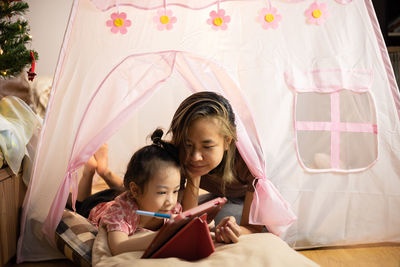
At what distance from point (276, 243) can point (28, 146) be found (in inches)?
43.6

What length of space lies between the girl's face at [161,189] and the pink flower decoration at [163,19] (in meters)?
0.57

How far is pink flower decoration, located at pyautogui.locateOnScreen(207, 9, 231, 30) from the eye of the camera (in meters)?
1.66

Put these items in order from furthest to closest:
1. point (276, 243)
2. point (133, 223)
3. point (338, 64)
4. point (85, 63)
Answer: point (338, 64) → point (85, 63) → point (133, 223) → point (276, 243)

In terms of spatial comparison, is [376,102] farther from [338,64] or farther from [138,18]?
[138,18]

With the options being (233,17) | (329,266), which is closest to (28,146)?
(233,17)

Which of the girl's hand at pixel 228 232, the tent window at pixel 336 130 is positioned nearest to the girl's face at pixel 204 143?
the girl's hand at pixel 228 232

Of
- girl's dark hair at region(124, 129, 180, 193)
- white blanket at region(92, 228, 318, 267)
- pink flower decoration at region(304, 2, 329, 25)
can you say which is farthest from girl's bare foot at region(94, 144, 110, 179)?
pink flower decoration at region(304, 2, 329, 25)

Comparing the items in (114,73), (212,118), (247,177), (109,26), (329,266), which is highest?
(109,26)

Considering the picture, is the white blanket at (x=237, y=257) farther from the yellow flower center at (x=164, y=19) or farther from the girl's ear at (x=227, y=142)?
the yellow flower center at (x=164, y=19)

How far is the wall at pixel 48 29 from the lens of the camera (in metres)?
3.31

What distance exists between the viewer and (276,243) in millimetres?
1301

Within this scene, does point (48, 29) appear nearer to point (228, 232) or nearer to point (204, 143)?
point (204, 143)

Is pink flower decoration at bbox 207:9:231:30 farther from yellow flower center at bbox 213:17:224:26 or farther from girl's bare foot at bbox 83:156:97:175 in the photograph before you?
girl's bare foot at bbox 83:156:97:175

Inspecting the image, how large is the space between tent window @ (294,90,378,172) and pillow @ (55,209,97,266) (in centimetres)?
87
